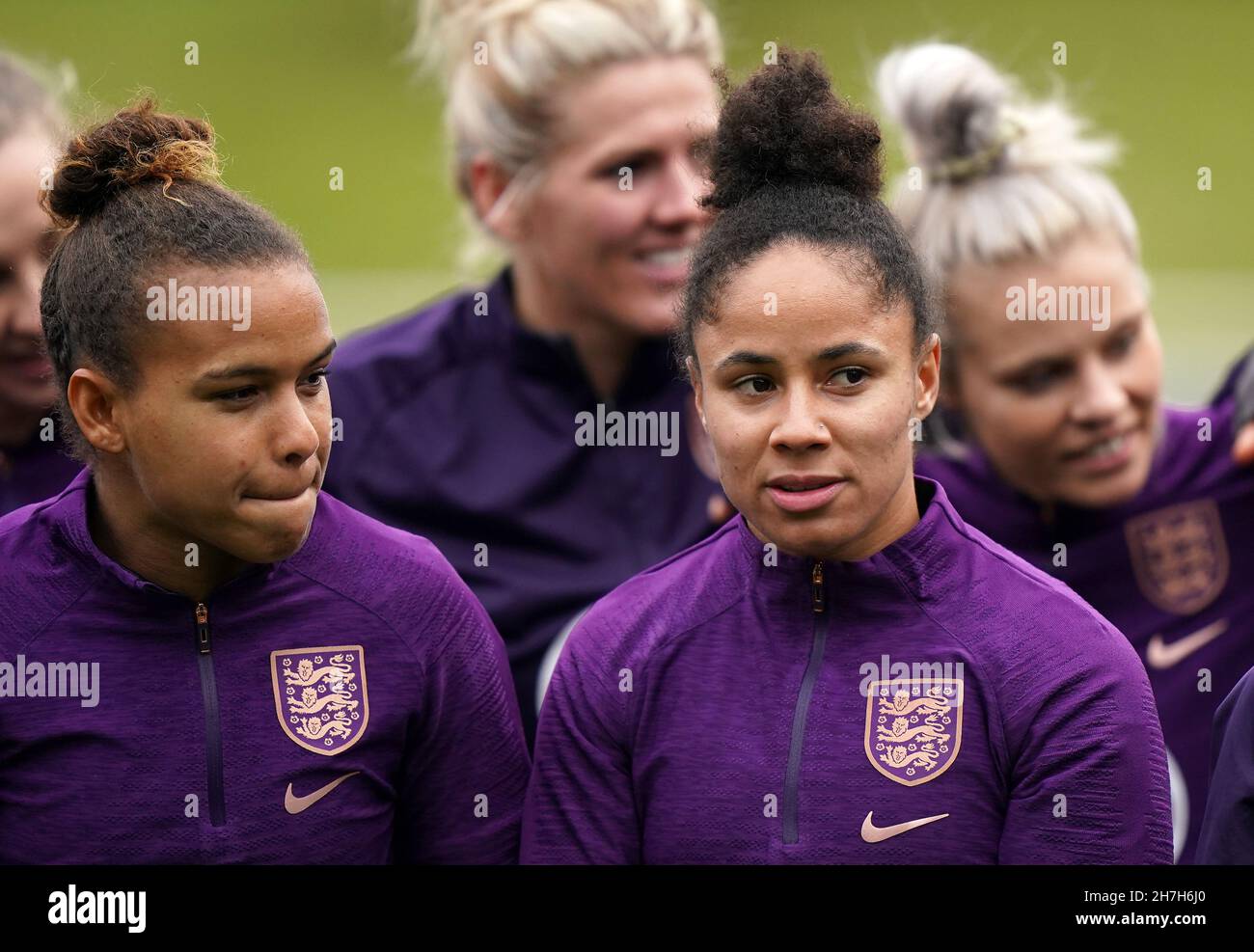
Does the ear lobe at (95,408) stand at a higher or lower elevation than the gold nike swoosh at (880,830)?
higher

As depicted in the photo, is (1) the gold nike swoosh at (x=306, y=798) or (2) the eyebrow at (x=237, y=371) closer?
(2) the eyebrow at (x=237, y=371)

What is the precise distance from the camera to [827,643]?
2.34 meters

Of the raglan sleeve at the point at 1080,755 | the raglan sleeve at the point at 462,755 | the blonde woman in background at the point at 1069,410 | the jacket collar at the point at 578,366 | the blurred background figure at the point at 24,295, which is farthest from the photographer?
the jacket collar at the point at 578,366

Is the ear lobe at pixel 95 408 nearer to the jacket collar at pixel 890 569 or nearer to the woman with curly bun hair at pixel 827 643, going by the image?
the woman with curly bun hair at pixel 827 643

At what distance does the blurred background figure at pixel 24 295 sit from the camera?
3068 millimetres

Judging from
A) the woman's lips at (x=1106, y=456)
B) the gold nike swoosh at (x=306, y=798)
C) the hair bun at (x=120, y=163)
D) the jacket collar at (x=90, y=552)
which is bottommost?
the gold nike swoosh at (x=306, y=798)

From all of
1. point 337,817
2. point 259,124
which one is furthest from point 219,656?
point 259,124

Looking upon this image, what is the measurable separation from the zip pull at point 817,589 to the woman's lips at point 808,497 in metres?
0.10

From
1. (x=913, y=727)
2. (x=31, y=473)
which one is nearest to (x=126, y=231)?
(x=31, y=473)

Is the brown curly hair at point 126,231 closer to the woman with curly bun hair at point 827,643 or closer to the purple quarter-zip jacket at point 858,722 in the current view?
the woman with curly bun hair at point 827,643

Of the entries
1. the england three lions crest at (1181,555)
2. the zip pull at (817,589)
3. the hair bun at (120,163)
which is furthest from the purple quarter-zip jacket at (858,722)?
the england three lions crest at (1181,555)

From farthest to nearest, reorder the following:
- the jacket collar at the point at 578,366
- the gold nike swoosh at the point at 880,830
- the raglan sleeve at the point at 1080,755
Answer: the jacket collar at the point at 578,366 → the gold nike swoosh at the point at 880,830 → the raglan sleeve at the point at 1080,755

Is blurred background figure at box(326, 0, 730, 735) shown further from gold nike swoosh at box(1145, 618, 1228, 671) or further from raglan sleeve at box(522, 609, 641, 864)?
gold nike swoosh at box(1145, 618, 1228, 671)

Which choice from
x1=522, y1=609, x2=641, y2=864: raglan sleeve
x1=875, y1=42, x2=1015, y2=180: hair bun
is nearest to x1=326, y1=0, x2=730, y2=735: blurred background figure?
x1=875, y1=42, x2=1015, y2=180: hair bun
